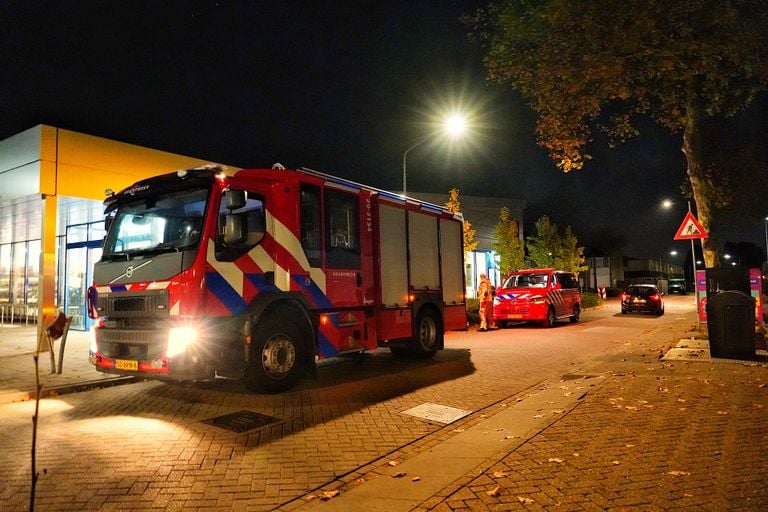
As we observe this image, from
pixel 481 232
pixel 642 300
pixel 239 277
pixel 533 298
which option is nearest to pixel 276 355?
pixel 239 277

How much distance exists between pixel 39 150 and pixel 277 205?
7.42m

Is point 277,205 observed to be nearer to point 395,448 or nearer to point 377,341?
point 377,341

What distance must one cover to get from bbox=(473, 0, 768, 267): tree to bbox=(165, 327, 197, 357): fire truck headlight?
8218 mm

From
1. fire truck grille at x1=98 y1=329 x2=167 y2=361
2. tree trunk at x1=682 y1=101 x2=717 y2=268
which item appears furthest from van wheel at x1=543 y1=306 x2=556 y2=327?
fire truck grille at x1=98 y1=329 x2=167 y2=361

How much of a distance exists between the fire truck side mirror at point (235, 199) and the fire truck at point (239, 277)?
0.05 feet

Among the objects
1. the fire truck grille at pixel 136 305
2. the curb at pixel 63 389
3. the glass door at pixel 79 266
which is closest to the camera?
the fire truck grille at pixel 136 305

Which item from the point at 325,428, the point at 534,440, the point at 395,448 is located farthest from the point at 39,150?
the point at 534,440

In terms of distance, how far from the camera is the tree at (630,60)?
31.0 ft

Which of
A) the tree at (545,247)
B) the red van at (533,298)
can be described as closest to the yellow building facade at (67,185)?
the red van at (533,298)

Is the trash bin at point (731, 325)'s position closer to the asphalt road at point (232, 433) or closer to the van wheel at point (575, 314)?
the asphalt road at point (232, 433)

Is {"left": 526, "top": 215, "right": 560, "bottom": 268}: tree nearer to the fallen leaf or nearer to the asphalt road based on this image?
the asphalt road

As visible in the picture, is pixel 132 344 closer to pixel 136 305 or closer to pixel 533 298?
pixel 136 305

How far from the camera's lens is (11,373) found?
9266 mm

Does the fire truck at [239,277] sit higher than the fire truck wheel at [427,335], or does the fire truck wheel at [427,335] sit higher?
the fire truck at [239,277]
